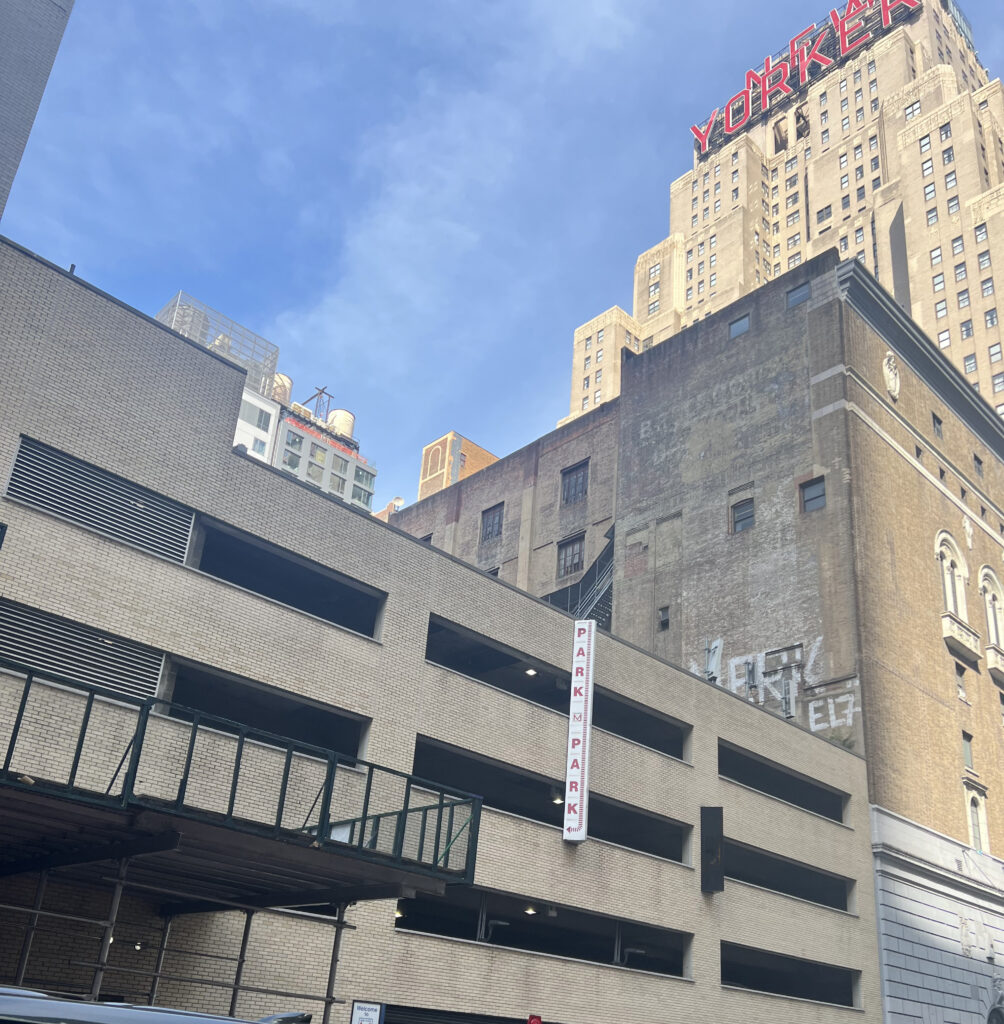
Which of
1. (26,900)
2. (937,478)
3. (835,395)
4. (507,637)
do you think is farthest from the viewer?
(937,478)

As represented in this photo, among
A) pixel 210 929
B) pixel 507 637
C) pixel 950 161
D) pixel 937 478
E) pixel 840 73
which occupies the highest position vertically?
pixel 840 73

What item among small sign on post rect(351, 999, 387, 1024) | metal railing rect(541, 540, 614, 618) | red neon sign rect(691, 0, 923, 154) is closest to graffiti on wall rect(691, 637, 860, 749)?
metal railing rect(541, 540, 614, 618)

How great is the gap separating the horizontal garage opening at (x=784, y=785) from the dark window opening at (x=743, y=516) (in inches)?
425

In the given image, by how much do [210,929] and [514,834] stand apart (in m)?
7.71

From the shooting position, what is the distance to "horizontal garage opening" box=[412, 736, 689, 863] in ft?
91.4

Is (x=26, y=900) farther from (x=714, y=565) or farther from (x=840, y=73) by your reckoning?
(x=840, y=73)

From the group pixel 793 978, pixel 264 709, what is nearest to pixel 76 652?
pixel 264 709

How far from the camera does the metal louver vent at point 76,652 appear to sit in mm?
18984

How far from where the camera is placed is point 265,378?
120 meters

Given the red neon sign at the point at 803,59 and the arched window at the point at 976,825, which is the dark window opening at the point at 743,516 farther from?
the red neon sign at the point at 803,59

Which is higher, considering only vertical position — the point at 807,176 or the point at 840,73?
the point at 840,73

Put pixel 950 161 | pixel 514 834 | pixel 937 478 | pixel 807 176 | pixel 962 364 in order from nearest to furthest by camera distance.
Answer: pixel 514 834, pixel 937 478, pixel 962 364, pixel 950 161, pixel 807 176

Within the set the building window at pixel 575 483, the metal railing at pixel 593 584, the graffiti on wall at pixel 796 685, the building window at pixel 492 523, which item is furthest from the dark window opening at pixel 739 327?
the building window at pixel 492 523

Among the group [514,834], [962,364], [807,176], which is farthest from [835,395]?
[807,176]
